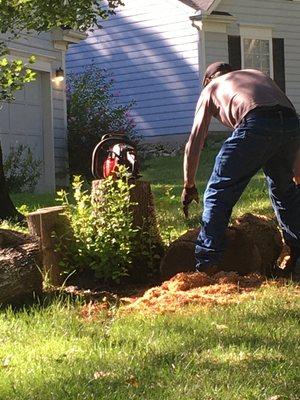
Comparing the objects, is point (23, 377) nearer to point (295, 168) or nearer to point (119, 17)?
point (295, 168)

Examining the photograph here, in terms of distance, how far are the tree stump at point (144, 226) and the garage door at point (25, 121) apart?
1004 centimetres

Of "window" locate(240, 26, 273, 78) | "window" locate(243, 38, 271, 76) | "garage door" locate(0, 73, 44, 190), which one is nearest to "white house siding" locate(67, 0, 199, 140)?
"window" locate(240, 26, 273, 78)

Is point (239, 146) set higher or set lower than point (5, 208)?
higher

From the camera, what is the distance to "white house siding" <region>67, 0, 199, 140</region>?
75.7ft

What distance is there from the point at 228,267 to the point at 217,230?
70 cm

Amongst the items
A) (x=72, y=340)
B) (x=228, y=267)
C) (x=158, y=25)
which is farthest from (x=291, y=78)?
(x=72, y=340)

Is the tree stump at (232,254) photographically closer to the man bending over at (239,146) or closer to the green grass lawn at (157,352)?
the man bending over at (239,146)

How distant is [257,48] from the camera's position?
24.4 metres

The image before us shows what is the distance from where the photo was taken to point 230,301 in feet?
19.6

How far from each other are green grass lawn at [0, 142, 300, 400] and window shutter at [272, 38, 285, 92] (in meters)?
18.7

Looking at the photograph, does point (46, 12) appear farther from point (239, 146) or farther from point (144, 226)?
point (239, 146)

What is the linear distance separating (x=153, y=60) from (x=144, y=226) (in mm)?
16660

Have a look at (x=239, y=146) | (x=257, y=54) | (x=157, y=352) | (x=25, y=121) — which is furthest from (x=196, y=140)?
(x=257, y=54)

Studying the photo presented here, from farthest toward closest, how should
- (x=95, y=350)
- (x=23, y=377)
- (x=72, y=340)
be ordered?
(x=72, y=340), (x=95, y=350), (x=23, y=377)
